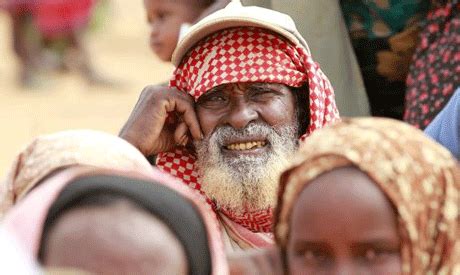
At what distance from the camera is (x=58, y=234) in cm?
271

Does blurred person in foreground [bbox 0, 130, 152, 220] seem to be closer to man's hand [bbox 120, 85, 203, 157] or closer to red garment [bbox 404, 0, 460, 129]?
man's hand [bbox 120, 85, 203, 157]

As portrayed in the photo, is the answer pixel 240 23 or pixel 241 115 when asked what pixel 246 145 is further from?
pixel 240 23

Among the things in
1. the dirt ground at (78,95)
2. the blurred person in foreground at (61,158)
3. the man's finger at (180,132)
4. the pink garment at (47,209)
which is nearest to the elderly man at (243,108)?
the man's finger at (180,132)

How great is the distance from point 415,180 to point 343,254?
0.27 meters

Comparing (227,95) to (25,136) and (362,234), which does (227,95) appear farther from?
(25,136)

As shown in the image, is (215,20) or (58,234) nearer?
(58,234)

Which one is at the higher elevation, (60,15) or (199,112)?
(199,112)

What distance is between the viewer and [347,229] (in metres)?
3.06

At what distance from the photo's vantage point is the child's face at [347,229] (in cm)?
307

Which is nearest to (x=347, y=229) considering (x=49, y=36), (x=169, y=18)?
(x=169, y=18)

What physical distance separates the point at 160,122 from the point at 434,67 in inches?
53.3

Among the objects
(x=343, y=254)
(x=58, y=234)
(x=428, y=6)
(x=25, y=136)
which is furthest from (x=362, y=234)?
(x=25, y=136)

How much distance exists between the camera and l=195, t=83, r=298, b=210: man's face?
485 cm

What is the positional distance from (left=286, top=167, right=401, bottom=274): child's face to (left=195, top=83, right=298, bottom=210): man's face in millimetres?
1705
